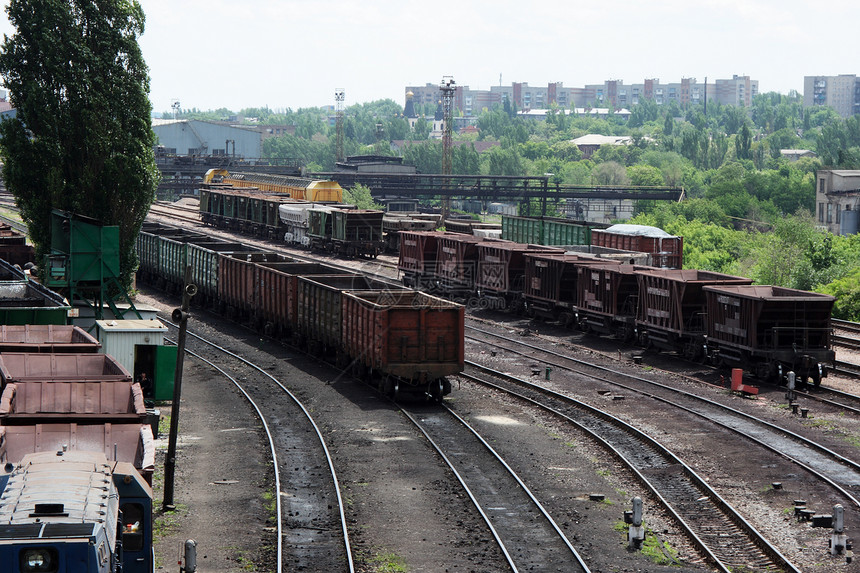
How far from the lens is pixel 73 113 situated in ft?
119

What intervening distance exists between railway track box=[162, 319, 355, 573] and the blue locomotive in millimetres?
2917

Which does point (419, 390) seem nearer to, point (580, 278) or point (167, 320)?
point (580, 278)

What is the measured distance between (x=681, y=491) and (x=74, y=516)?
1240cm

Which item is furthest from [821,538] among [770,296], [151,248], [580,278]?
[151,248]

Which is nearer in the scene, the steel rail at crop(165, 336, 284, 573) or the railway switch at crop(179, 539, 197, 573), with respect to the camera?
the railway switch at crop(179, 539, 197, 573)

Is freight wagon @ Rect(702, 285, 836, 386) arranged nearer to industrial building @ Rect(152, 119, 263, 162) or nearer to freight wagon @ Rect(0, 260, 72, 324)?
freight wagon @ Rect(0, 260, 72, 324)

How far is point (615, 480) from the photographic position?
20.5 m

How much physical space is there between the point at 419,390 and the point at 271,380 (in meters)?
5.41

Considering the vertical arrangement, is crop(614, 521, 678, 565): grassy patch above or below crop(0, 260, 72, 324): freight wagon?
below

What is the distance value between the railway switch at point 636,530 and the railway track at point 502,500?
101cm

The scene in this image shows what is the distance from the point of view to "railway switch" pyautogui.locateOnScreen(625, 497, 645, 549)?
16547 millimetres

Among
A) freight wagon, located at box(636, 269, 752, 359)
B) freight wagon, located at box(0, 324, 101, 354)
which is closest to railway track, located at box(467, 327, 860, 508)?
freight wagon, located at box(636, 269, 752, 359)

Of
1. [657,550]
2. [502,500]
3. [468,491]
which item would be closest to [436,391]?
[468,491]

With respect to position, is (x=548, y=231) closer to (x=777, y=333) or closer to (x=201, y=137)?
(x=777, y=333)
